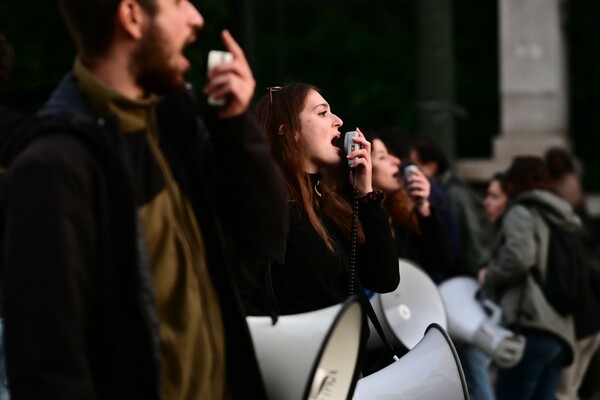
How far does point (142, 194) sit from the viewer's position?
2.82 metres

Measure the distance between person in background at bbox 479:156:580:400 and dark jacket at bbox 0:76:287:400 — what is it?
5247 mm

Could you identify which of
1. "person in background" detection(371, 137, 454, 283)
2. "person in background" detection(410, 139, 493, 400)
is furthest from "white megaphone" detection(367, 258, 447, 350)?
"person in background" detection(410, 139, 493, 400)

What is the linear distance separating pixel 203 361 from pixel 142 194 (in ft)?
1.14

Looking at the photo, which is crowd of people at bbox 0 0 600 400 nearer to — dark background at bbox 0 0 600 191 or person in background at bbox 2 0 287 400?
person in background at bbox 2 0 287 400

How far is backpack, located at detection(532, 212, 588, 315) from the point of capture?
8.09 meters

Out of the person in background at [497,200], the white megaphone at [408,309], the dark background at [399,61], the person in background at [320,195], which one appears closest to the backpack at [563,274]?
the person in background at [497,200]

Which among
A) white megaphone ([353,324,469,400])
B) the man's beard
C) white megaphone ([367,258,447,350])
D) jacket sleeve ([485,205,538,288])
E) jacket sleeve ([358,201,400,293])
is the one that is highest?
the man's beard

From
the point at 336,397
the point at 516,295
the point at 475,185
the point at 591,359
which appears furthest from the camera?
the point at 475,185

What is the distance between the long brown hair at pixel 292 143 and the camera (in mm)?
4574

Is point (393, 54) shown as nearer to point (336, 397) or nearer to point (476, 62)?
point (476, 62)

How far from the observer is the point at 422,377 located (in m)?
4.17

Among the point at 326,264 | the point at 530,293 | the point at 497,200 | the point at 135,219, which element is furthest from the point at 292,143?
the point at 497,200

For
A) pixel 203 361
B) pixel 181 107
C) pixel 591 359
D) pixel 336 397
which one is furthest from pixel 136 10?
pixel 591 359

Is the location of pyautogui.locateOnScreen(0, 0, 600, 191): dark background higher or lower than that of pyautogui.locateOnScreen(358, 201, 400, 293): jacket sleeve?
lower
